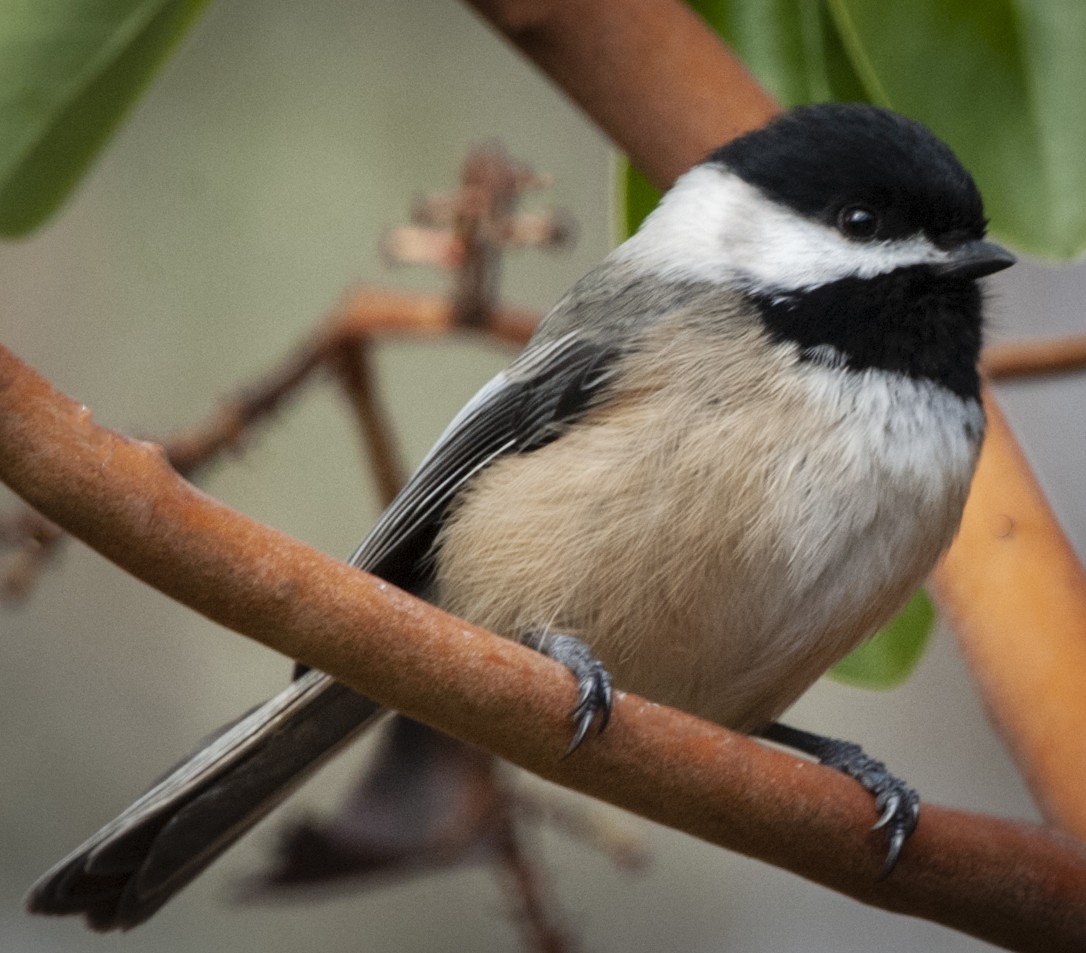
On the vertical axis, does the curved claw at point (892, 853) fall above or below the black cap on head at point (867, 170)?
below

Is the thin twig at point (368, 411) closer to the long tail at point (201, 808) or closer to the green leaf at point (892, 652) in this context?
the long tail at point (201, 808)

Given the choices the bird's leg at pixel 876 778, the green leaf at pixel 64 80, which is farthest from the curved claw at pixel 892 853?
the green leaf at pixel 64 80

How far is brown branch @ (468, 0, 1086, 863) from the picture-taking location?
106cm

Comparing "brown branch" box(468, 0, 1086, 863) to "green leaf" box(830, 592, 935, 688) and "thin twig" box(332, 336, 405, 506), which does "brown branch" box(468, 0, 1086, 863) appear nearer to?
"green leaf" box(830, 592, 935, 688)

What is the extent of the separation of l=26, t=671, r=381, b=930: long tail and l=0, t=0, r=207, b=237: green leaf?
449 millimetres

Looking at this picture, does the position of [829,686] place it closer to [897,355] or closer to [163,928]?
[163,928]

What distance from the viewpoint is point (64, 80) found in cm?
115

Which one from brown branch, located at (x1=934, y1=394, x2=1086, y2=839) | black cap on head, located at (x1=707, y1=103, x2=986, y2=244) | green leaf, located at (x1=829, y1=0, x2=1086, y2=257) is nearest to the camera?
brown branch, located at (x1=934, y1=394, x2=1086, y2=839)

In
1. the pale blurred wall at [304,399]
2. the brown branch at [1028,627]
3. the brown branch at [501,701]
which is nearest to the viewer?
the brown branch at [501,701]

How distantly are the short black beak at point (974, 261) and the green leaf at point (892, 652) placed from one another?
0.98 ft

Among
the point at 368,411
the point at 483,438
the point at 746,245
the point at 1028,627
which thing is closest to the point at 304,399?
the point at 368,411

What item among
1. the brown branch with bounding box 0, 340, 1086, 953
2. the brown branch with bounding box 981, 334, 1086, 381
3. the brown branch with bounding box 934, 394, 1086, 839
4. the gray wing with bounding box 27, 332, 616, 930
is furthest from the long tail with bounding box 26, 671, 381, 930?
the brown branch with bounding box 981, 334, 1086, 381

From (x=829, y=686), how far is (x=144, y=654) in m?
Answer: 1.13

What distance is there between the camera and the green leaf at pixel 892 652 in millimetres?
1285
